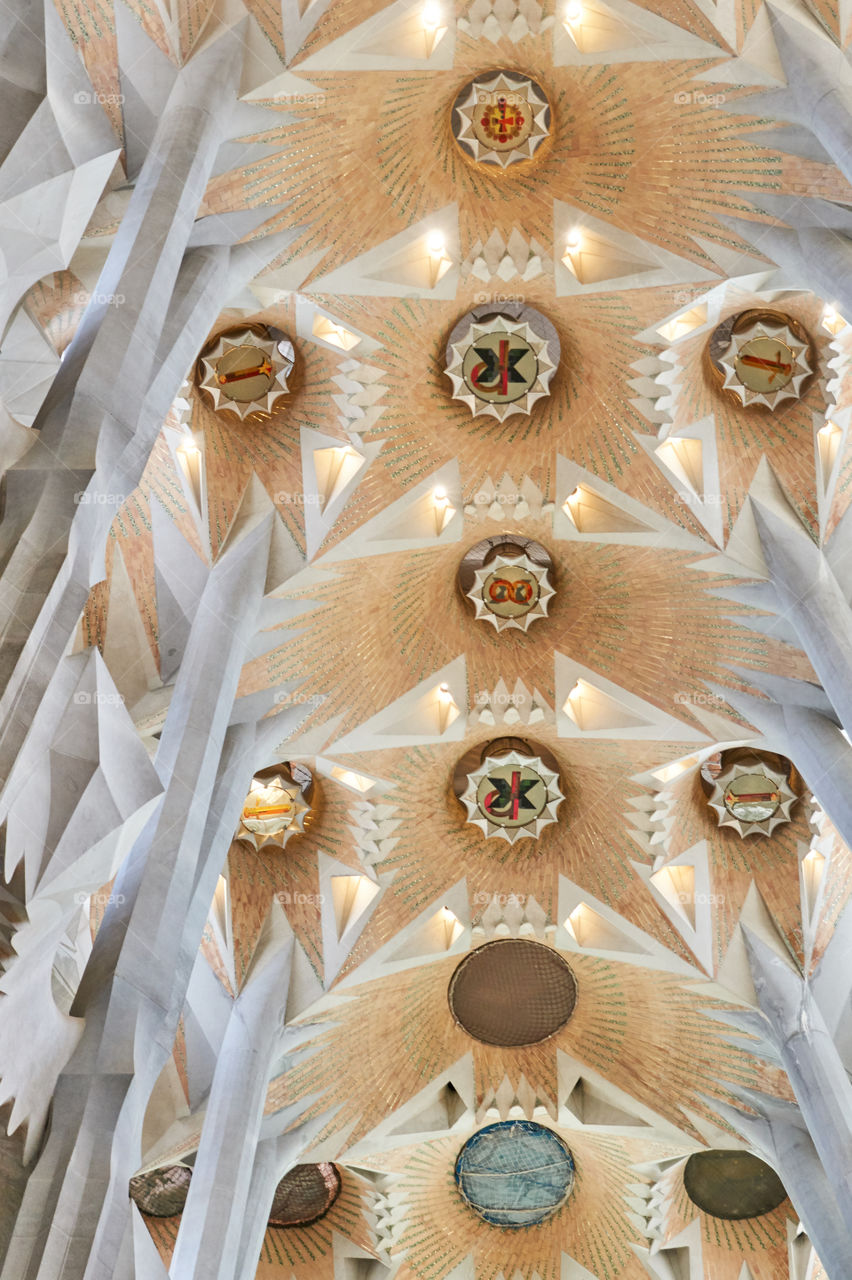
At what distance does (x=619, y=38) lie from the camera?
11477mm

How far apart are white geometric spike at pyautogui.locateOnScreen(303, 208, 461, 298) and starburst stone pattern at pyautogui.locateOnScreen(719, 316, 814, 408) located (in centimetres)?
269

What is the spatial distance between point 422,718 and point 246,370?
404cm

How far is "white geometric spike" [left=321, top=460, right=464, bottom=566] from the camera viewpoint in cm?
1343

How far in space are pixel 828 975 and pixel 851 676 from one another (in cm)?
402

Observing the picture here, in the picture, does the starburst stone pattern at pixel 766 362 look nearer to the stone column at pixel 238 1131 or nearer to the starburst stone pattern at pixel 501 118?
the starburst stone pattern at pixel 501 118

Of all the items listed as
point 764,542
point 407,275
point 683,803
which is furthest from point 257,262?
point 683,803

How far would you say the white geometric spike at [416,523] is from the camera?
529 inches

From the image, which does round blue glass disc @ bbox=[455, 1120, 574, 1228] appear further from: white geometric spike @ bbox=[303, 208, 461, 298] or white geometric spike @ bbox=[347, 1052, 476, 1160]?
white geometric spike @ bbox=[303, 208, 461, 298]

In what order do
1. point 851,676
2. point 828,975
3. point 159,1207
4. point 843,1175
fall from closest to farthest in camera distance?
1. point 851,676
2. point 843,1175
3. point 828,975
4. point 159,1207

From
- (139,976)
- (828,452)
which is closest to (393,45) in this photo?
(828,452)

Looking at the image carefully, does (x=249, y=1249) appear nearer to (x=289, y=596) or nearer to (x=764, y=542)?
(x=289, y=596)

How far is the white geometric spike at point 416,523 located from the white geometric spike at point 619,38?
3940mm

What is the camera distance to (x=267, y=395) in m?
13.1

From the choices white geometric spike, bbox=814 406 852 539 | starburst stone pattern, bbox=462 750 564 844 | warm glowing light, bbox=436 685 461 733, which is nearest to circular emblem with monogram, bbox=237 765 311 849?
warm glowing light, bbox=436 685 461 733
